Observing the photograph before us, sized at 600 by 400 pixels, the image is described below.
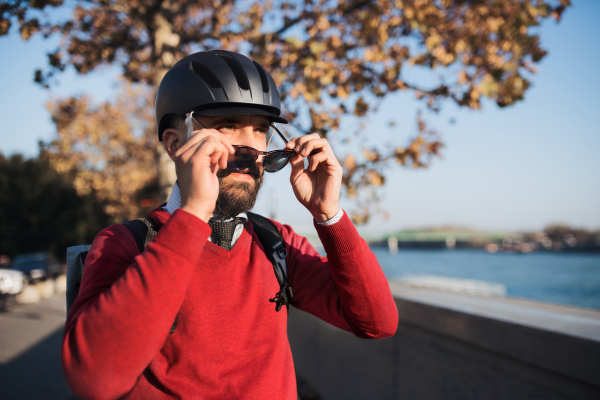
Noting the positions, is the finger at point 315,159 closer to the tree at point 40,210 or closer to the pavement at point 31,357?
the pavement at point 31,357

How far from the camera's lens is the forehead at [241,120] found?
185 cm

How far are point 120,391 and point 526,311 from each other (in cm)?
297

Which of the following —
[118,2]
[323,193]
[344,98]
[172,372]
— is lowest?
[172,372]

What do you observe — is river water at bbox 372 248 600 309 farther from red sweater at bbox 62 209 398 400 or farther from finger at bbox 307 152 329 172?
finger at bbox 307 152 329 172

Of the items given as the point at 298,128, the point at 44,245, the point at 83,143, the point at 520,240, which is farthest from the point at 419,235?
the point at 298,128

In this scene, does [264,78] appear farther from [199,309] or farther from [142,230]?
[199,309]

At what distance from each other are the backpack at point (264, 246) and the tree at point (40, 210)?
33746 millimetres

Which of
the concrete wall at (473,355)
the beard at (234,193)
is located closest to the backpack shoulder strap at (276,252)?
the beard at (234,193)

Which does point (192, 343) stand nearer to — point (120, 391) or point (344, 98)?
point (120, 391)

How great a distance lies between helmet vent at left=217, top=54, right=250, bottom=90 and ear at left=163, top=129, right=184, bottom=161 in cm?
42

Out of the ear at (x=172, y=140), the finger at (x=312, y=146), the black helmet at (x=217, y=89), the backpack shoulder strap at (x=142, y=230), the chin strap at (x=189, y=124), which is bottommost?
the backpack shoulder strap at (x=142, y=230)

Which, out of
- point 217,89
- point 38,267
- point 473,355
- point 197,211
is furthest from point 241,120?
point 38,267

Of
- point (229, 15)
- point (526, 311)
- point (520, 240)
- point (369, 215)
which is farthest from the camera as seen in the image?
point (520, 240)

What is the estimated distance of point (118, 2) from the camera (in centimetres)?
563
